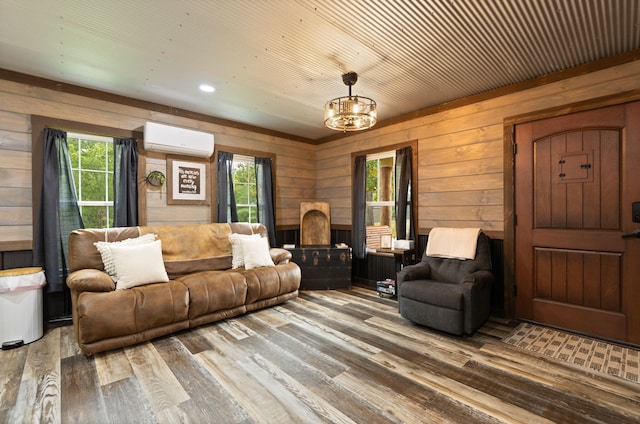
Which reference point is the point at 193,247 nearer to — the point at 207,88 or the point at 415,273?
the point at 207,88

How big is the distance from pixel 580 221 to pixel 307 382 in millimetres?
2872

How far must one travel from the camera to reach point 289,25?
222 centimetres

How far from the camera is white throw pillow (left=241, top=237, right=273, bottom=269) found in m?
3.72

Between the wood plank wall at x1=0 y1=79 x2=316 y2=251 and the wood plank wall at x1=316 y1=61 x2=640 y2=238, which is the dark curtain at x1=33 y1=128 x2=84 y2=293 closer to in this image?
the wood plank wall at x1=0 y1=79 x2=316 y2=251

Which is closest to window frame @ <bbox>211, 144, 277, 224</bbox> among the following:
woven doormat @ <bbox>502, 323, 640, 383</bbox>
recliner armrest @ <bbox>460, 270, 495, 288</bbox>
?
recliner armrest @ <bbox>460, 270, 495, 288</bbox>

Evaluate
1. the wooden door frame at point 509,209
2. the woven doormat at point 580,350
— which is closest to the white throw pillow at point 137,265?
the woven doormat at point 580,350

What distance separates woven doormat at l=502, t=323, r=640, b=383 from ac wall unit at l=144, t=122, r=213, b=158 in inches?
158

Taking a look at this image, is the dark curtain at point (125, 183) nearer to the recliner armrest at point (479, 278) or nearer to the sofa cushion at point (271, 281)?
the sofa cushion at point (271, 281)

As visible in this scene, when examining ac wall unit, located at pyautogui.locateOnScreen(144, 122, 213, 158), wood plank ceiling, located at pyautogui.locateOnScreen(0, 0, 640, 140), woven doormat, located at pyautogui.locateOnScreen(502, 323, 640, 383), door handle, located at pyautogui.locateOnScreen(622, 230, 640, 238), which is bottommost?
woven doormat, located at pyautogui.locateOnScreen(502, 323, 640, 383)

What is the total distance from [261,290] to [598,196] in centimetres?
349

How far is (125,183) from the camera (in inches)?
139

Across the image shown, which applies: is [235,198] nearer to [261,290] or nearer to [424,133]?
[261,290]

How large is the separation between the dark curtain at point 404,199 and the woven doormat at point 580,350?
1.66 m

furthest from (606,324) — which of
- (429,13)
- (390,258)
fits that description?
(429,13)
